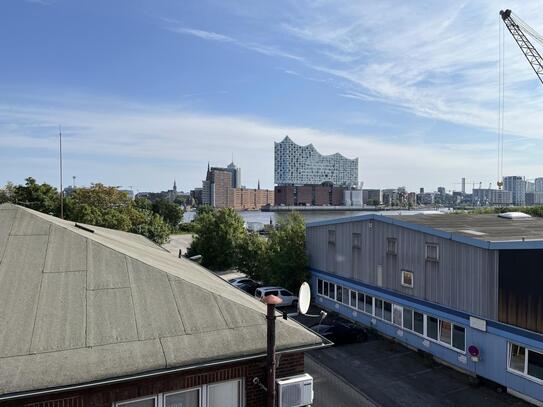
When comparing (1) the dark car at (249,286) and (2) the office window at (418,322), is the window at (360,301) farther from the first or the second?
(1) the dark car at (249,286)

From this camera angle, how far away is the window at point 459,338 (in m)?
17.2

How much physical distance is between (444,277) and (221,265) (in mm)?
25061

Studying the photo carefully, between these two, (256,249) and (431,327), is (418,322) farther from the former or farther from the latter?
(256,249)

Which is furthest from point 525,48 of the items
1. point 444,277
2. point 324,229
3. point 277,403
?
point 277,403

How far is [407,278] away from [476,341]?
452 centimetres

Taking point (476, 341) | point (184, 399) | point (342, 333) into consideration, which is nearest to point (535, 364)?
point (476, 341)

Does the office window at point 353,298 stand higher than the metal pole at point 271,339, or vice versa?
the metal pole at point 271,339

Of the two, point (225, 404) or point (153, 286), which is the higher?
point (153, 286)

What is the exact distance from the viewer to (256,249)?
34656mm

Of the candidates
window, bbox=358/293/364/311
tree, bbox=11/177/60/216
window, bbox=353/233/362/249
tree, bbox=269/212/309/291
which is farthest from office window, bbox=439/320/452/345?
tree, bbox=11/177/60/216

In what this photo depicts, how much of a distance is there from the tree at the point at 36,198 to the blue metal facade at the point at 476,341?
44661 millimetres

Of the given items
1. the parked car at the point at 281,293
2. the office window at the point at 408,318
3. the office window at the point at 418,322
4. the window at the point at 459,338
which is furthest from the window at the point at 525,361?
the parked car at the point at 281,293

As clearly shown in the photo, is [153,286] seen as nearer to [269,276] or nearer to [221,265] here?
[269,276]

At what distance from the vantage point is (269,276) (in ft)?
98.8
